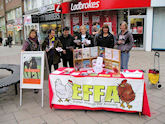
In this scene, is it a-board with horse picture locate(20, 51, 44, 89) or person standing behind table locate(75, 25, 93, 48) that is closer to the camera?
a-board with horse picture locate(20, 51, 44, 89)

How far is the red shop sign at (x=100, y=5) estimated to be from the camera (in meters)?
11.0

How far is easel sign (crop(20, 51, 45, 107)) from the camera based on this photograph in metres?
3.94

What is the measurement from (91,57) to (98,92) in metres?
0.85

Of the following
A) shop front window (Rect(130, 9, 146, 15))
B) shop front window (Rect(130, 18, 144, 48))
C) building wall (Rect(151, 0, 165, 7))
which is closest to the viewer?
building wall (Rect(151, 0, 165, 7))

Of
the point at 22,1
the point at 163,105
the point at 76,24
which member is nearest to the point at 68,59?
the point at 163,105

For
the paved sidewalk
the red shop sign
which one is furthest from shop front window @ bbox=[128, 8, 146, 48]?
the paved sidewalk

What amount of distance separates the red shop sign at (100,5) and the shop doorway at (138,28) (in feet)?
3.19

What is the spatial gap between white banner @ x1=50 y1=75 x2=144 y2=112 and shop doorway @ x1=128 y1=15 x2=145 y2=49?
30.5 ft

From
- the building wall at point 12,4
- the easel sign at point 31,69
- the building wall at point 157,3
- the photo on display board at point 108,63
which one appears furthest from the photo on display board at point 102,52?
the building wall at point 12,4

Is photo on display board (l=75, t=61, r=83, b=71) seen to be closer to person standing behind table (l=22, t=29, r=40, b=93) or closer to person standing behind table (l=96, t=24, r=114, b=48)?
person standing behind table (l=96, t=24, r=114, b=48)

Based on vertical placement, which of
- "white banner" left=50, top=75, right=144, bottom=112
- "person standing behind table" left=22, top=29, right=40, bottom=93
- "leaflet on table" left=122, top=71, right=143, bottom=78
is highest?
"person standing behind table" left=22, top=29, right=40, bottom=93

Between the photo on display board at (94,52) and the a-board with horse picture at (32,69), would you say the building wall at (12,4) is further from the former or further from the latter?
the photo on display board at (94,52)

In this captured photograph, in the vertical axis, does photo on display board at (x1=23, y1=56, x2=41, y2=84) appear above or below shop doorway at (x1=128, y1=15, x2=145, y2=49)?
below

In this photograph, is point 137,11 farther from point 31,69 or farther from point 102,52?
point 31,69
